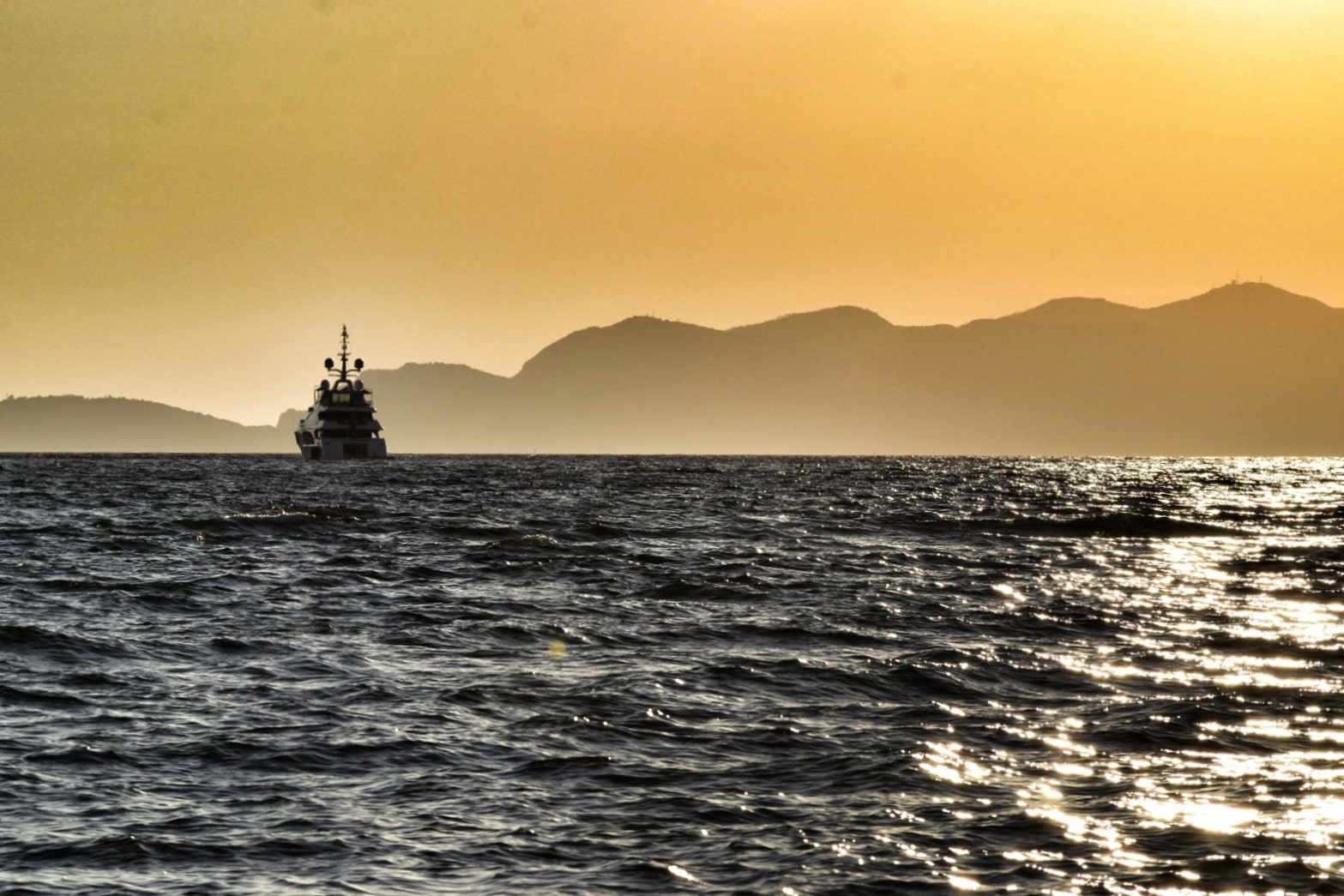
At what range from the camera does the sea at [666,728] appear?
11.1 m

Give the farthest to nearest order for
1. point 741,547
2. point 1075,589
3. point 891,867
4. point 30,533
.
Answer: point 30,533, point 741,547, point 1075,589, point 891,867

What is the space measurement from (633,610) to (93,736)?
1352 centimetres

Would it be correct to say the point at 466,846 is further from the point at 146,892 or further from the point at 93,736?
the point at 93,736

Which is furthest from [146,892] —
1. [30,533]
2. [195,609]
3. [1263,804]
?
[30,533]

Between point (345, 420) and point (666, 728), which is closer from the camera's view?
point (666, 728)

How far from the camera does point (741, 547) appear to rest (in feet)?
147

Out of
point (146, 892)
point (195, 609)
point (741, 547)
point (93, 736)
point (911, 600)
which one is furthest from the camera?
point (741, 547)

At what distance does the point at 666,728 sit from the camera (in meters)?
16.0

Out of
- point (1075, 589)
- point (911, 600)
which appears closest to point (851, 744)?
point (911, 600)

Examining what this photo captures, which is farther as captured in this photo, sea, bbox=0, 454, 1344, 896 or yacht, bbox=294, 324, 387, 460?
yacht, bbox=294, 324, 387, 460

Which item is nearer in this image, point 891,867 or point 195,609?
point 891,867

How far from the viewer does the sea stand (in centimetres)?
1111

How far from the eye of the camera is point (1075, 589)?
3241 cm

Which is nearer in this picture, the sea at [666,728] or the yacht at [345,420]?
the sea at [666,728]
